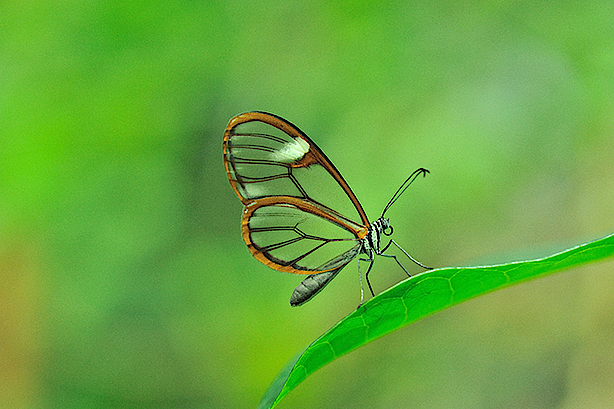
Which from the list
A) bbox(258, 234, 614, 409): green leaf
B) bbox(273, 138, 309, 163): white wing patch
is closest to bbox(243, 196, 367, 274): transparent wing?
bbox(273, 138, 309, 163): white wing patch

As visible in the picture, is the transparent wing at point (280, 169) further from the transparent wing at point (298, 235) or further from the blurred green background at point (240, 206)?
the blurred green background at point (240, 206)

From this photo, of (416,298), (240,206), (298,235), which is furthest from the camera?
(240,206)

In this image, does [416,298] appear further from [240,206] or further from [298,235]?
[240,206]

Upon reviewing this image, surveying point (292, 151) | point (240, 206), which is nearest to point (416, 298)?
point (292, 151)

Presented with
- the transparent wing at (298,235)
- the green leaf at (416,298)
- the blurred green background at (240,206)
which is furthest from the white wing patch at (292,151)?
the blurred green background at (240,206)

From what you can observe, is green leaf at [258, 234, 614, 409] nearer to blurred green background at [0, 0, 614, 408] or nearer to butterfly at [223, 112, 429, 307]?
butterfly at [223, 112, 429, 307]

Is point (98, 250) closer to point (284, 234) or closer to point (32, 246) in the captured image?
point (32, 246)
